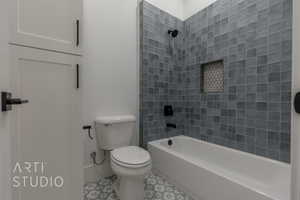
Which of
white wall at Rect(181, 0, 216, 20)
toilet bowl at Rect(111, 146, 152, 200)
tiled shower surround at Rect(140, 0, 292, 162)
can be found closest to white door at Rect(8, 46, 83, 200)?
toilet bowl at Rect(111, 146, 152, 200)

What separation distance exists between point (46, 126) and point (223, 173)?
1.42m

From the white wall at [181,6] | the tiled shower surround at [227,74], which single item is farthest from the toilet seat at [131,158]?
the white wall at [181,6]

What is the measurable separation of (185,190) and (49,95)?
4.99 ft

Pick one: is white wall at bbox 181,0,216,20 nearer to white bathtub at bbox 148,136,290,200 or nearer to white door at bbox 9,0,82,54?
white door at bbox 9,0,82,54

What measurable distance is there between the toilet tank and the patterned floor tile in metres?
0.41

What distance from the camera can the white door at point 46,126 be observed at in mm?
813

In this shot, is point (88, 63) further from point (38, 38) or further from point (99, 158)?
point (99, 158)

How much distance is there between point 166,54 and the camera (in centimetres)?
238

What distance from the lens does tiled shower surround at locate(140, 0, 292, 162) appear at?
1462 mm

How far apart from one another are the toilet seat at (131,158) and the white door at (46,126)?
373mm

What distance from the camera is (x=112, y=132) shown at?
1.73 meters

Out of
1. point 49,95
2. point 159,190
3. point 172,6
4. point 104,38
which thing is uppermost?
point 172,6

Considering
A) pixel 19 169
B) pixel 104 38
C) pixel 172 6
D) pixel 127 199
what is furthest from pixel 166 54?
pixel 19 169

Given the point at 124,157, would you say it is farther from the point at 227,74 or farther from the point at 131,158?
the point at 227,74
